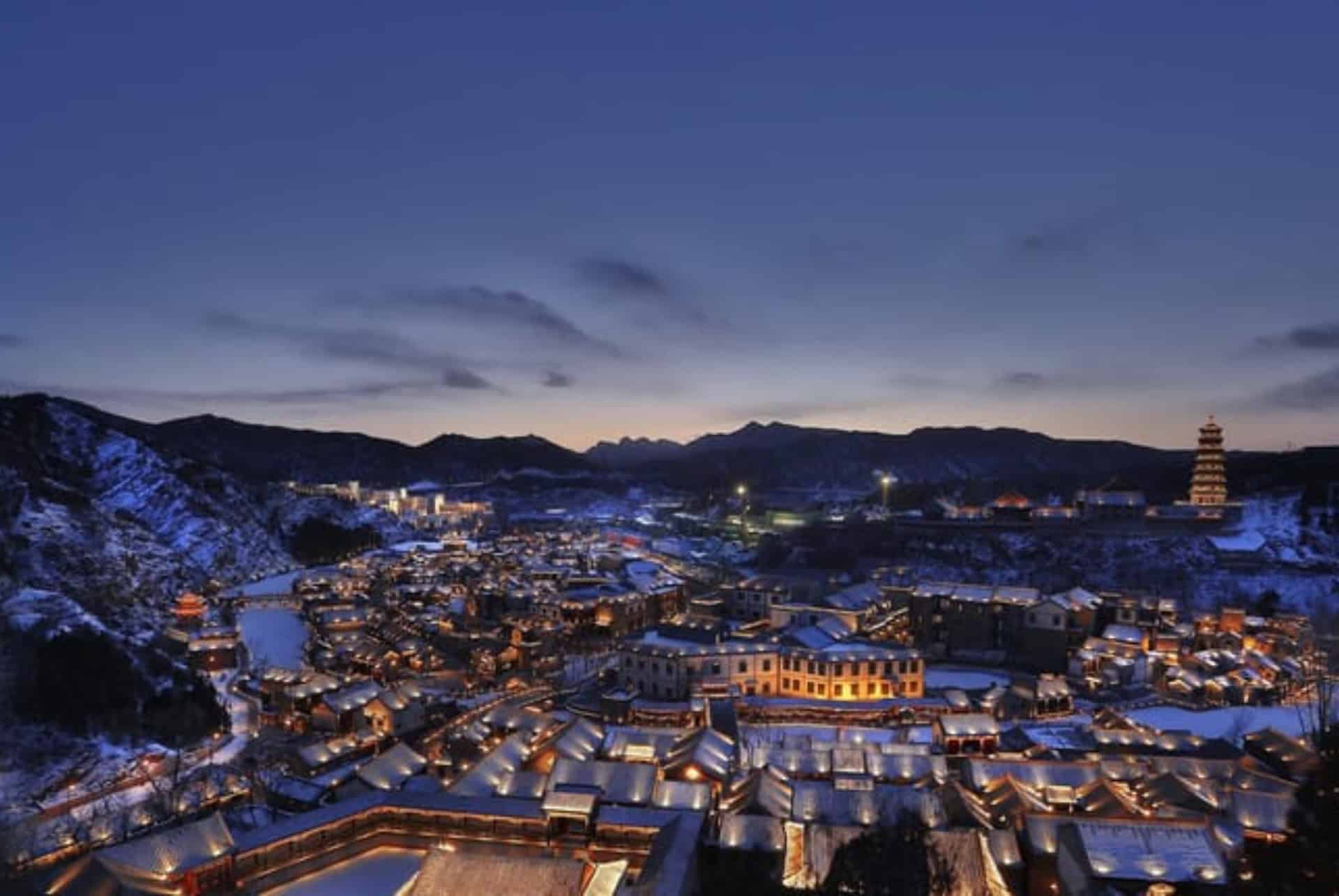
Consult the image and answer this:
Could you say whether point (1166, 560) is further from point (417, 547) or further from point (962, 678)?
point (417, 547)

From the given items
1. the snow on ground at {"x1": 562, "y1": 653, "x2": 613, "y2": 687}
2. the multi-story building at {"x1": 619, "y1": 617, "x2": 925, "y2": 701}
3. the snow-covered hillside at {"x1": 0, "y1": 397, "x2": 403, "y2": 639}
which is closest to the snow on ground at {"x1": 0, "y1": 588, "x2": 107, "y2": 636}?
the snow-covered hillside at {"x1": 0, "y1": 397, "x2": 403, "y2": 639}

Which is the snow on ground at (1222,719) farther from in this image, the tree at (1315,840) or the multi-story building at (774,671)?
the tree at (1315,840)

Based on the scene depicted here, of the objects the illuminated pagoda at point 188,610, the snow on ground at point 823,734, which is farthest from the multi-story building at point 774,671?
the illuminated pagoda at point 188,610

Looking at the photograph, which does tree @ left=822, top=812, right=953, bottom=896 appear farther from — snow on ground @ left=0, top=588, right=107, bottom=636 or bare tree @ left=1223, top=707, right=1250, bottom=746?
snow on ground @ left=0, top=588, right=107, bottom=636

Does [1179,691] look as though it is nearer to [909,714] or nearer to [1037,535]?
[909,714]

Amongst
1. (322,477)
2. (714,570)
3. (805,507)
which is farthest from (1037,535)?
(322,477)

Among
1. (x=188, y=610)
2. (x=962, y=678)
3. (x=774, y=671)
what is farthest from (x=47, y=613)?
(x=962, y=678)

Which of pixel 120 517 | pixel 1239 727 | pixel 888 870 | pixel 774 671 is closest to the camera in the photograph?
pixel 888 870
